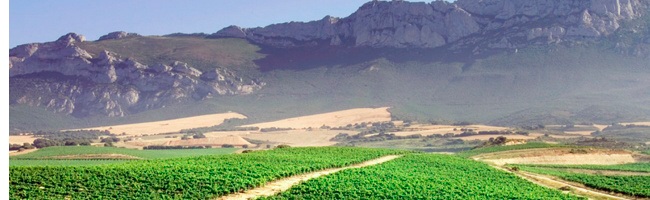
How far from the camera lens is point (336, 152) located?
244 ft

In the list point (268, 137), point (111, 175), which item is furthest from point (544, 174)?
point (268, 137)

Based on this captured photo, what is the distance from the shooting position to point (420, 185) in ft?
156

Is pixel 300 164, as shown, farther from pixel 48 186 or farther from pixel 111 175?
pixel 48 186

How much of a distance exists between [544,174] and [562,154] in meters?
31.8

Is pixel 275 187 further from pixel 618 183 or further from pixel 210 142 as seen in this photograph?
pixel 210 142

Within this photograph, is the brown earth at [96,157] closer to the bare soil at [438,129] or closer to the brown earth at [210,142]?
the brown earth at [210,142]

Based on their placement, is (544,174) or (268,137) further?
(268,137)

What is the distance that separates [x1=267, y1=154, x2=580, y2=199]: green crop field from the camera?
42781mm

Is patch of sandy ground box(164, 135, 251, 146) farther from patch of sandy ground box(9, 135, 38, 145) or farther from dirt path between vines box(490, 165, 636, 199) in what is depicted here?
dirt path between vines box(490, 165, 636, 199)

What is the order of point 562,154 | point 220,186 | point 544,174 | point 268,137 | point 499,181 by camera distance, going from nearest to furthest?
point 220,186, point 499,181, point 544,174, point 562,154, point 268,137

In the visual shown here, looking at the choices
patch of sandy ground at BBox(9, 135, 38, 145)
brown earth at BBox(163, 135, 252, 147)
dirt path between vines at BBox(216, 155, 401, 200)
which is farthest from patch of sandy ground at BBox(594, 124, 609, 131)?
dirt path between vines at BBox(216, 155, 401, 200)

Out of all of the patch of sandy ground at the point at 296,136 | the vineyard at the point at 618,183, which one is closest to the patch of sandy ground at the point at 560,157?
the vineyard at the point at 618,183

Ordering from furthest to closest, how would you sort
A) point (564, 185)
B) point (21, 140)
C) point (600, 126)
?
1. point (600, 126)
2. point (21, 140)
3. point (564, 185)

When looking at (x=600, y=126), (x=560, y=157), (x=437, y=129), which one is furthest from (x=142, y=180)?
(x=600, y=126)
